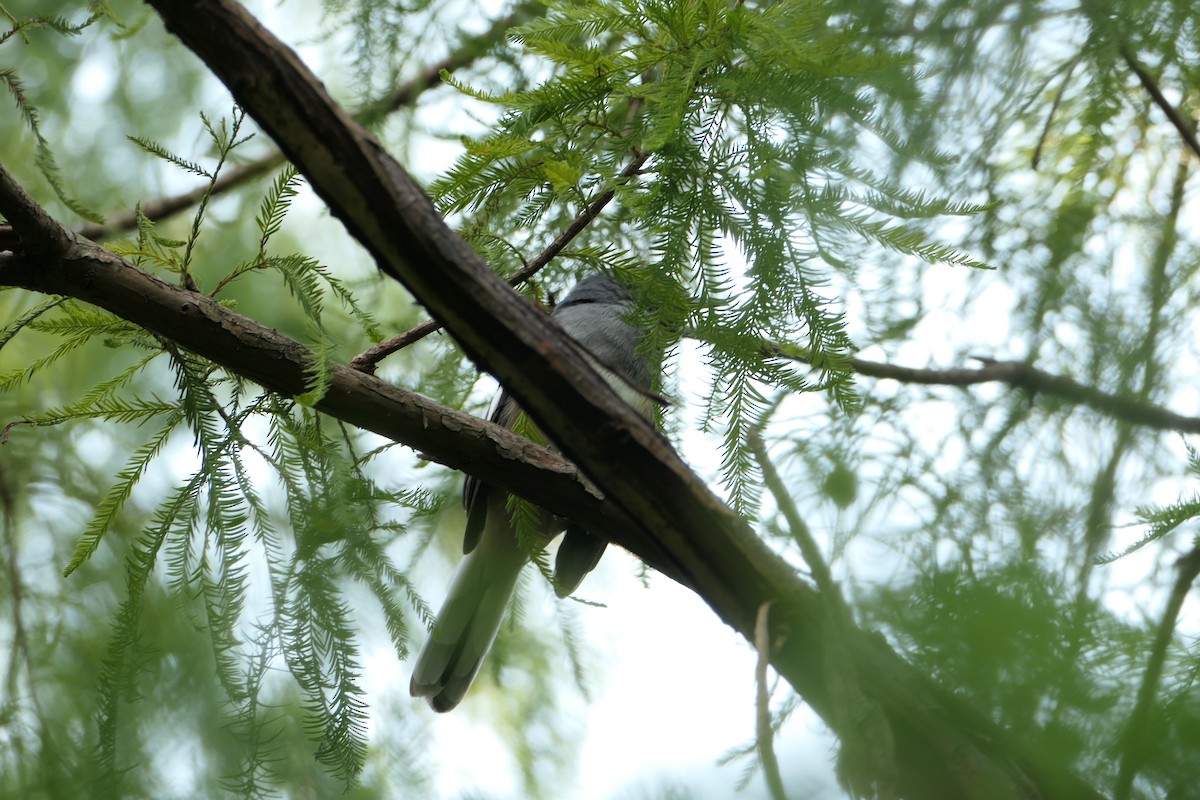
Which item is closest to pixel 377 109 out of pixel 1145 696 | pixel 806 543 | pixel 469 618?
pixel 469 618

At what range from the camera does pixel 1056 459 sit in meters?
1.89

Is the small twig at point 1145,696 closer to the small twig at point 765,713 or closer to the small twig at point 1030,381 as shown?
the small twig at point 1030,381

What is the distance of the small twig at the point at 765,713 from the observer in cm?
127

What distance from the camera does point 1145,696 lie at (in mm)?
1379

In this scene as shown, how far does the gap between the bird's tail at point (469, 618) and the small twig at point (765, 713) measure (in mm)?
1965

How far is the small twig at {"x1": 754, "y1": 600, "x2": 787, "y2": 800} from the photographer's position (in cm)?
127

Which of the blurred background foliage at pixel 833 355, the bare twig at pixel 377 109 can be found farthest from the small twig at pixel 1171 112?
the bare twig at pixel 377 109

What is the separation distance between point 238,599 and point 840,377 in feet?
4.53

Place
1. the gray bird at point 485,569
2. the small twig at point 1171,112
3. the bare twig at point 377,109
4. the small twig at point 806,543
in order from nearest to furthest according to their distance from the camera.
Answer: the small twig at point 806,543 → the small twig at point 1171,112 → the gray bird at point 485,569 → the bare twig at point 377,109

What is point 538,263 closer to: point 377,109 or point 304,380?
point 304,380

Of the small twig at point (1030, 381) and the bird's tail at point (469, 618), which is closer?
the small twig at point (1030, 381)

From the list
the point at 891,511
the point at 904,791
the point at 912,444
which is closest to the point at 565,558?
the point at 912,444

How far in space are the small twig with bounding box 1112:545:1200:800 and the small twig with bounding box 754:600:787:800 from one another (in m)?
0.51

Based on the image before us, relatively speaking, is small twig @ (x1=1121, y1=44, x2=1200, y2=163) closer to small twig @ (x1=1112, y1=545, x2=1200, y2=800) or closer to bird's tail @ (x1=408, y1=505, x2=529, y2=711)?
small twig @ (x1=1112, y1=545, x2=1200, y2=800)
